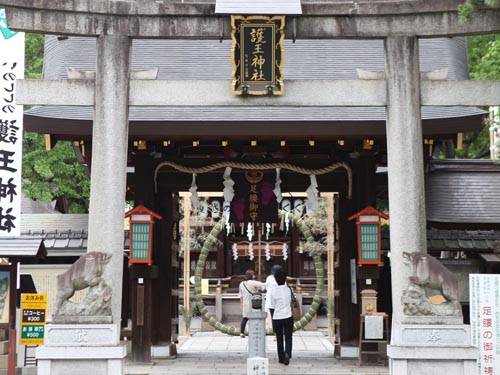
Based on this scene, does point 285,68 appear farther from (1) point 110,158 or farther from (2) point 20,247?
(2) point 20,247

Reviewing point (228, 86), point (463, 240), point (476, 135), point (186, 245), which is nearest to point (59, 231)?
point (186, 245)

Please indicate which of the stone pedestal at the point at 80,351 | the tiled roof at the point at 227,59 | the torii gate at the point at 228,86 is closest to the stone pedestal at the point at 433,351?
the torii gate at the point at 228,86

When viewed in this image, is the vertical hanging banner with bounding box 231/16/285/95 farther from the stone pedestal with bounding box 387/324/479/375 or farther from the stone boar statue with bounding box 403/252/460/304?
the stone pedestal with bounding box 387/324/479/375

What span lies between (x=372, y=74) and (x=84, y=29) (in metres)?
4.74

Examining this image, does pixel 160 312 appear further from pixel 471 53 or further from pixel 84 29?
pixel 471 53

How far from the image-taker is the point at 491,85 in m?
11.5

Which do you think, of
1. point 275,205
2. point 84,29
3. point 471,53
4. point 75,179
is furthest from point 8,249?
point 471,53

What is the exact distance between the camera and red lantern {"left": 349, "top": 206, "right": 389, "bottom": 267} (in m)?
15.0

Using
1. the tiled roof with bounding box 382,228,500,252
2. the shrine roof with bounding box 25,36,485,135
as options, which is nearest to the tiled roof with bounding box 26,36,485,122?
the shrine roof with bounding box 25,36,485,135

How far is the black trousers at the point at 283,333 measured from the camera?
14.8 metres

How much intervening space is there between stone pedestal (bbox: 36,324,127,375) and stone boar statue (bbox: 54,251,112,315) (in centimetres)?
39

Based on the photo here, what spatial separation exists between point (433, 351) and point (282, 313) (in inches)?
185

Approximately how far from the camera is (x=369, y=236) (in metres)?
15.0

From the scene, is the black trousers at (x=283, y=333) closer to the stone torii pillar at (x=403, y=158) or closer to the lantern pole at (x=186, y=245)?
the stone torii pillar at (x=403, y=158)
